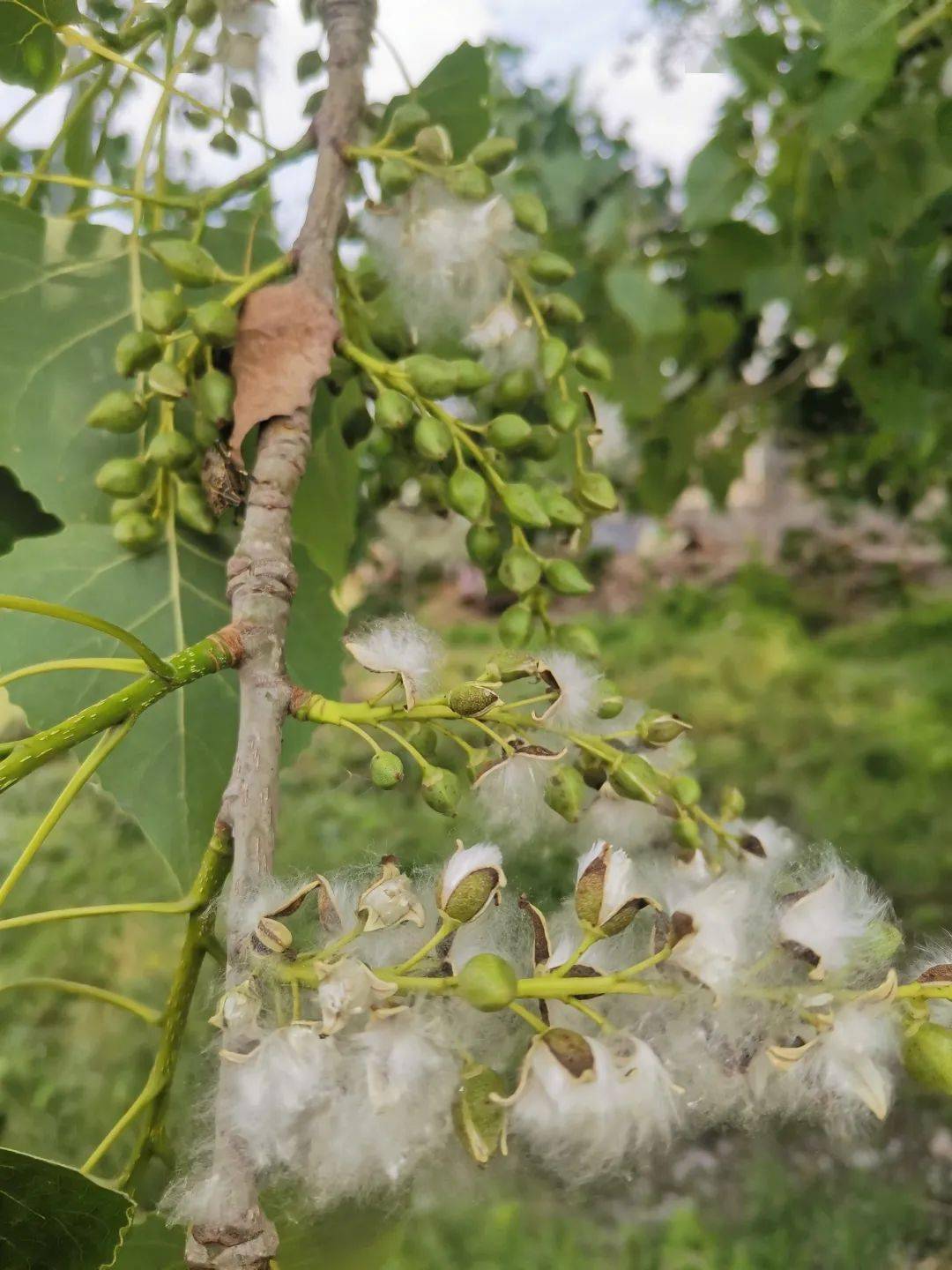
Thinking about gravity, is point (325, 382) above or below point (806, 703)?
above

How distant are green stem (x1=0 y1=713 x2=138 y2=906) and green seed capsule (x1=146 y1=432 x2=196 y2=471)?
0.55 feet

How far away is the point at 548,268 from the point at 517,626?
214mm

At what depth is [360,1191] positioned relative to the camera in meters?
0.42

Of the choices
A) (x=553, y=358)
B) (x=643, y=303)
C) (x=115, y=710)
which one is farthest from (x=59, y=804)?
(x=643, y=303)

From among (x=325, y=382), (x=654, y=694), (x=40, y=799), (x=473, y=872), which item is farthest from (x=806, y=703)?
(x=473, y=872)

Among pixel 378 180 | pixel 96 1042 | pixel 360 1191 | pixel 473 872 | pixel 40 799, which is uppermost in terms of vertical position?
pixel 378 180

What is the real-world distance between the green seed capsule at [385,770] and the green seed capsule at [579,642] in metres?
0.16

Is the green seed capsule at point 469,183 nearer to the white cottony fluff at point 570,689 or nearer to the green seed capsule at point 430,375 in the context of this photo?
the green seed capsule at point 430,375

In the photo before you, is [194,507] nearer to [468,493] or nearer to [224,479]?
[224,479]

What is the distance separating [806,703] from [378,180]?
296 centimetres

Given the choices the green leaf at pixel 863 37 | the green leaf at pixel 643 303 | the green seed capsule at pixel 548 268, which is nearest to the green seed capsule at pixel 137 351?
the green seed capsule at pixel 548 268

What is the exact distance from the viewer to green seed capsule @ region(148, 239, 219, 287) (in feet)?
1.89

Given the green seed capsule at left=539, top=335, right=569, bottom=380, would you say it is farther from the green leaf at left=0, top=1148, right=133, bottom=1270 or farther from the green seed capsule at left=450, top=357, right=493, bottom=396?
the green leaf at left=0, top=1148, right=133, bottom=1270

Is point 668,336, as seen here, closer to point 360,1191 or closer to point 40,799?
point 360,1191
